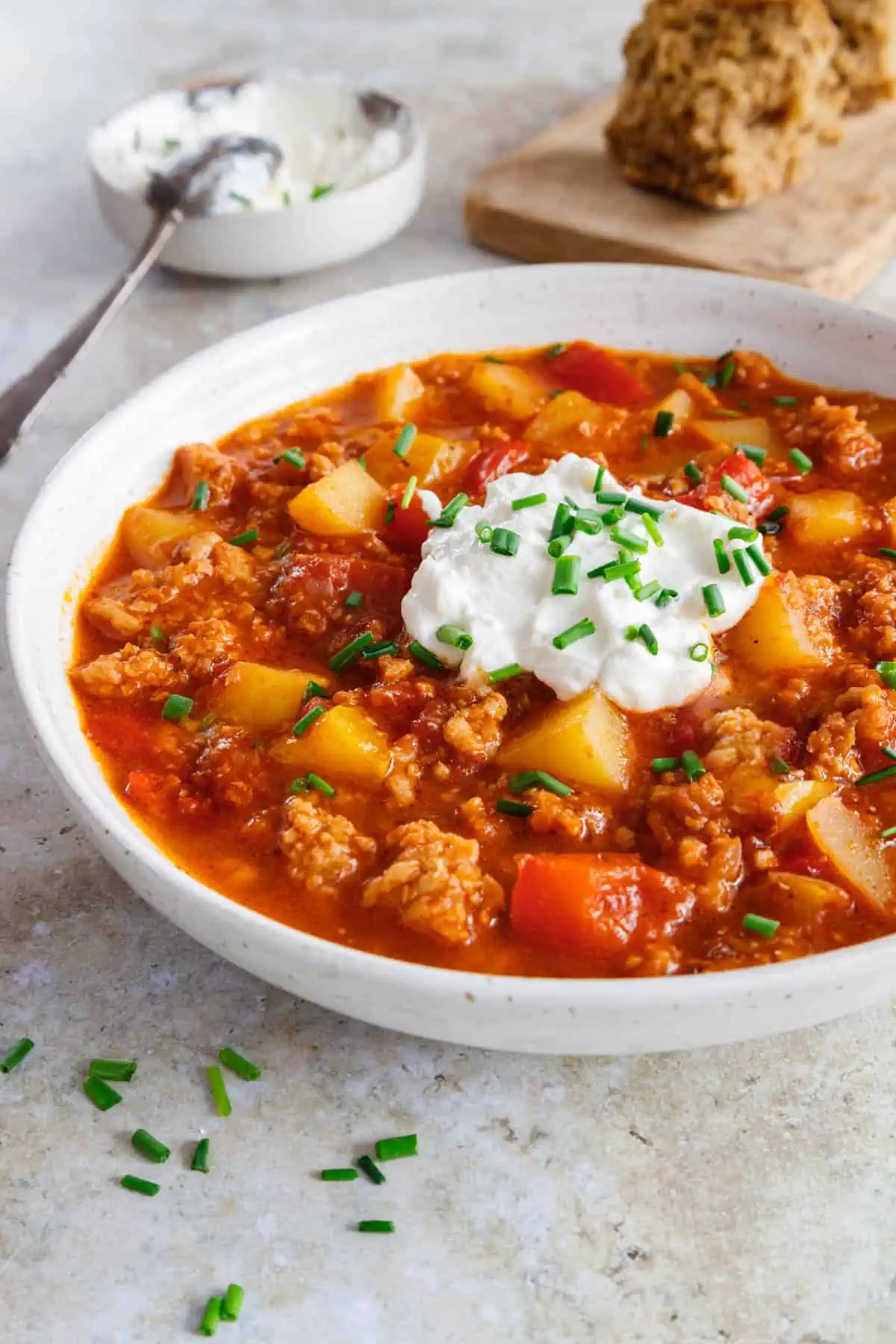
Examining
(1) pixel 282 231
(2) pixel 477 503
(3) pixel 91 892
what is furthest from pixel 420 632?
(1) pixel 282 231

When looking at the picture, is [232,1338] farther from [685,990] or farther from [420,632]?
[420,632]

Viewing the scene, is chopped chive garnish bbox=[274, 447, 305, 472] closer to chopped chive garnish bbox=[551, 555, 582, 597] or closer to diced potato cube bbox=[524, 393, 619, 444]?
diced potato cube bbox=[524, 393, 619, 444]

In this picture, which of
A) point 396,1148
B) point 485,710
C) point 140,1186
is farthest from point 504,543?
point 140,1186

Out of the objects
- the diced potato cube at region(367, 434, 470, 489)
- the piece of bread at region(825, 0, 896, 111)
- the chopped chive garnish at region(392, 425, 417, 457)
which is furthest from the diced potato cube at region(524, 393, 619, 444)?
the piece of bread at region(825, 0, 896, 111)

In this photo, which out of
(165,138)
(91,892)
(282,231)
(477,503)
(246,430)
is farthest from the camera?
(165,138)

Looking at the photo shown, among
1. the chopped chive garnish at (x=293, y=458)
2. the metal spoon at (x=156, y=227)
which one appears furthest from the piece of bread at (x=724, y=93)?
the chopped chive garnish at (x=293, y=458)

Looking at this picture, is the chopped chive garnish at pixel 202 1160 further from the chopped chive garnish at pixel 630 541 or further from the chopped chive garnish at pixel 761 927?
the chopped chive garnish at pixel 630 541
